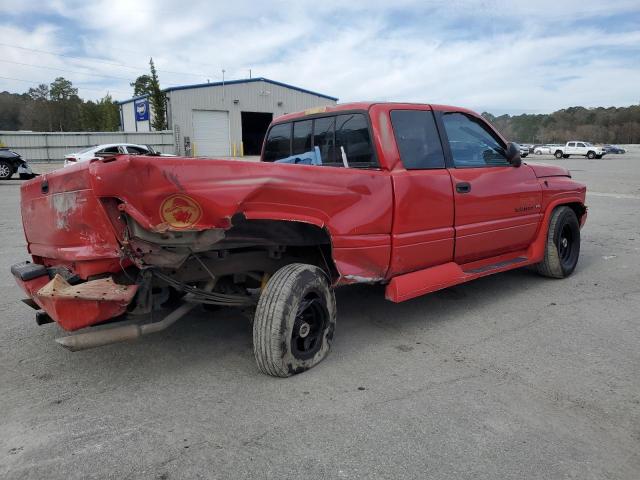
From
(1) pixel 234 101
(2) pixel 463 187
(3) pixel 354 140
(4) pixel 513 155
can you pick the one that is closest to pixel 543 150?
(1) pixel 234 101

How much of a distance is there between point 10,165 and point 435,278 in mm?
20142

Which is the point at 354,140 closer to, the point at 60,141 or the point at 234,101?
the point at 60,141

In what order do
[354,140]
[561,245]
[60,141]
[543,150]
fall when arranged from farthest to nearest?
[543,150] < [60,141] < [561,245] < [354,140]

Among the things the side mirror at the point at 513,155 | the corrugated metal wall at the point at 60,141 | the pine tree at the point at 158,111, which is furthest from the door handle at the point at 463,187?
the pine tree at the point at 158,111

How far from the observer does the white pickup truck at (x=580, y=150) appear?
4672cm

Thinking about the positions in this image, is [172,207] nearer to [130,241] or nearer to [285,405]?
[130,241]

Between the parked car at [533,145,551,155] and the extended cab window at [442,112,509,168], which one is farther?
the parked car at [533,145,551,155]

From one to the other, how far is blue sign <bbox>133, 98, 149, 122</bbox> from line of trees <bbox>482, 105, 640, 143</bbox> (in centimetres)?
6425

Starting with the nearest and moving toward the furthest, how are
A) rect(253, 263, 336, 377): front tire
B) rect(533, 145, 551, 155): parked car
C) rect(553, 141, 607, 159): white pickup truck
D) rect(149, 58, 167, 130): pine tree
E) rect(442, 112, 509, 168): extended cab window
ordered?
rect(253, 263, 336, 377): front tire → rect(442, 112, 509, 168): extended cab window → rect(149, 58, 167, 130): pine tree → rect(553, 141, 607, 159): white pickup truck → rect(533, 145, 551, 155): parked car

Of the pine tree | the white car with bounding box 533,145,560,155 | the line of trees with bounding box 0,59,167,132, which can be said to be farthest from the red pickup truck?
the line of trees with bounding box 0,59,167,132

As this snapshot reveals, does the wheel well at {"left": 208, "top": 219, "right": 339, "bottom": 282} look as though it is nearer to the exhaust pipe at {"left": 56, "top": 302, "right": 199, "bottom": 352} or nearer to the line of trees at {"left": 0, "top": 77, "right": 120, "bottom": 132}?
the exhaust pipe at {"left": 56, "top": 302, "right": 199, "bottom": 352}

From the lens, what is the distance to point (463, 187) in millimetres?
4324

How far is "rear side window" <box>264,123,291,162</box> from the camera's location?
15.8 ft

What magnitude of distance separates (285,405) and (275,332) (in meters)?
0.45
